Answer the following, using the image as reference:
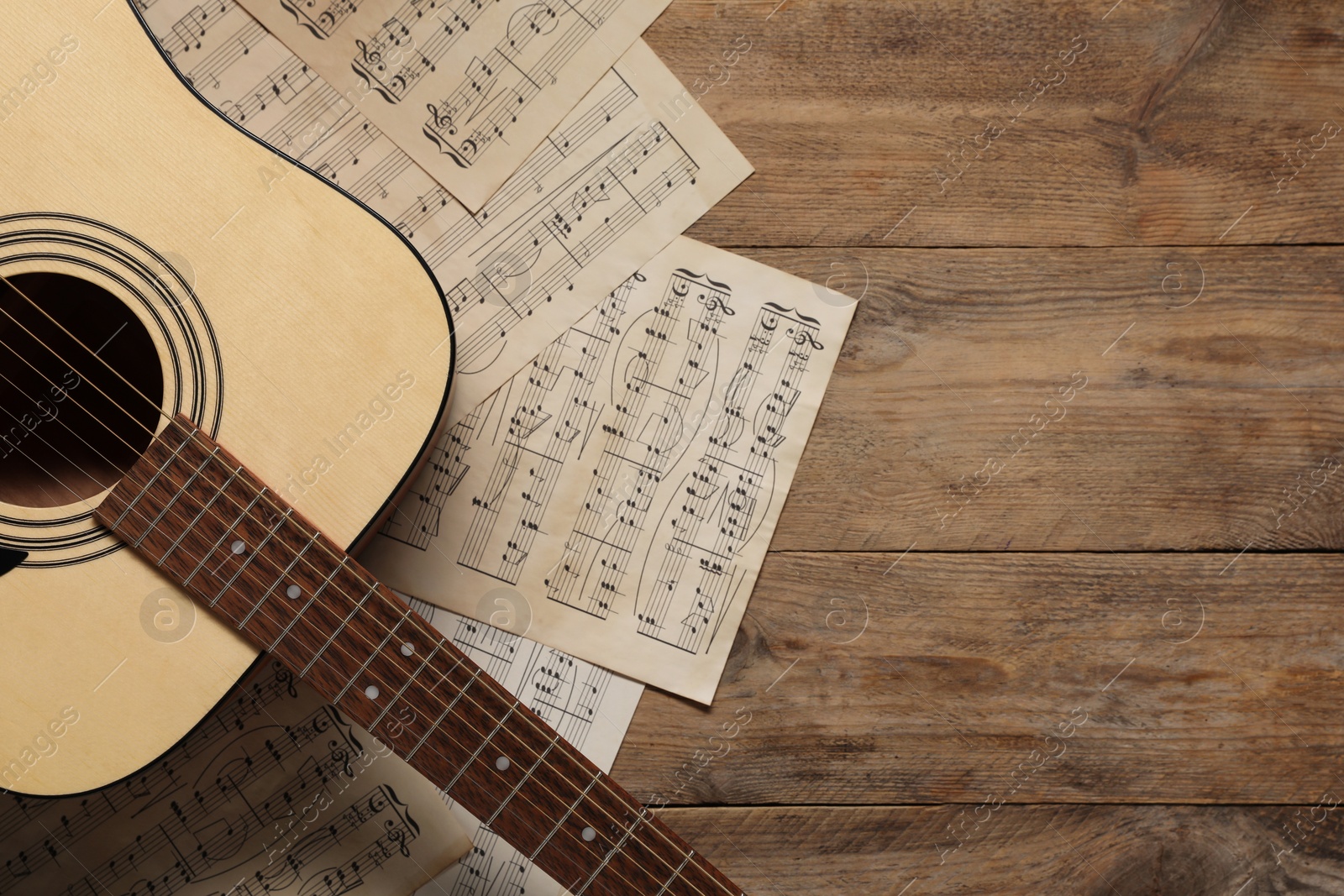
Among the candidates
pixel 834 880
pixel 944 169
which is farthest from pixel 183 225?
pixel 834 880

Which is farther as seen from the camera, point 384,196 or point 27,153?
point 384,196

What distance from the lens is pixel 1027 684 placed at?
1.18m

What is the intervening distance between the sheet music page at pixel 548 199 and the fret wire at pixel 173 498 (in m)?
0.34

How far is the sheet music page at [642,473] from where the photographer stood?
45.4 inches

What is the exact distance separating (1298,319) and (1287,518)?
0.93ft

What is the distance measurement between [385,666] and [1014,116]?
3.61 ft

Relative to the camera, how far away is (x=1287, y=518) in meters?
1.20

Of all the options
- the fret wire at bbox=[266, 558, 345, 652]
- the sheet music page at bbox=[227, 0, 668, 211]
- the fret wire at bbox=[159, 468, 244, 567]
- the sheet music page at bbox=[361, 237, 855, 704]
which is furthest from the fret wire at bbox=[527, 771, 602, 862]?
the sheet music page at bbox=[227, 0, 668, 211]

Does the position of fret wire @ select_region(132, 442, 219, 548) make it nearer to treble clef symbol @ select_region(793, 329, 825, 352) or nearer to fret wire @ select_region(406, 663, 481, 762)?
fret wire @ select_region(406, 663, 481, 762)

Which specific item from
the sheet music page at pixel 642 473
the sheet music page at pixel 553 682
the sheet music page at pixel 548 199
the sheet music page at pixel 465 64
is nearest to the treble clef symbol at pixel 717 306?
the sheet music page at pixel 642 473

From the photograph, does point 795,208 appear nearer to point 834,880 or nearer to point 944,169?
point 944,169

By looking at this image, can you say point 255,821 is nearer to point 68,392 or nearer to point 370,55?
point 68,392

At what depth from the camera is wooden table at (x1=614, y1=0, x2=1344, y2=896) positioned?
1170mm

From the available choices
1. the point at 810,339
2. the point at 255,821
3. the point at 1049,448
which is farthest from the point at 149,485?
the point at 1049,448
